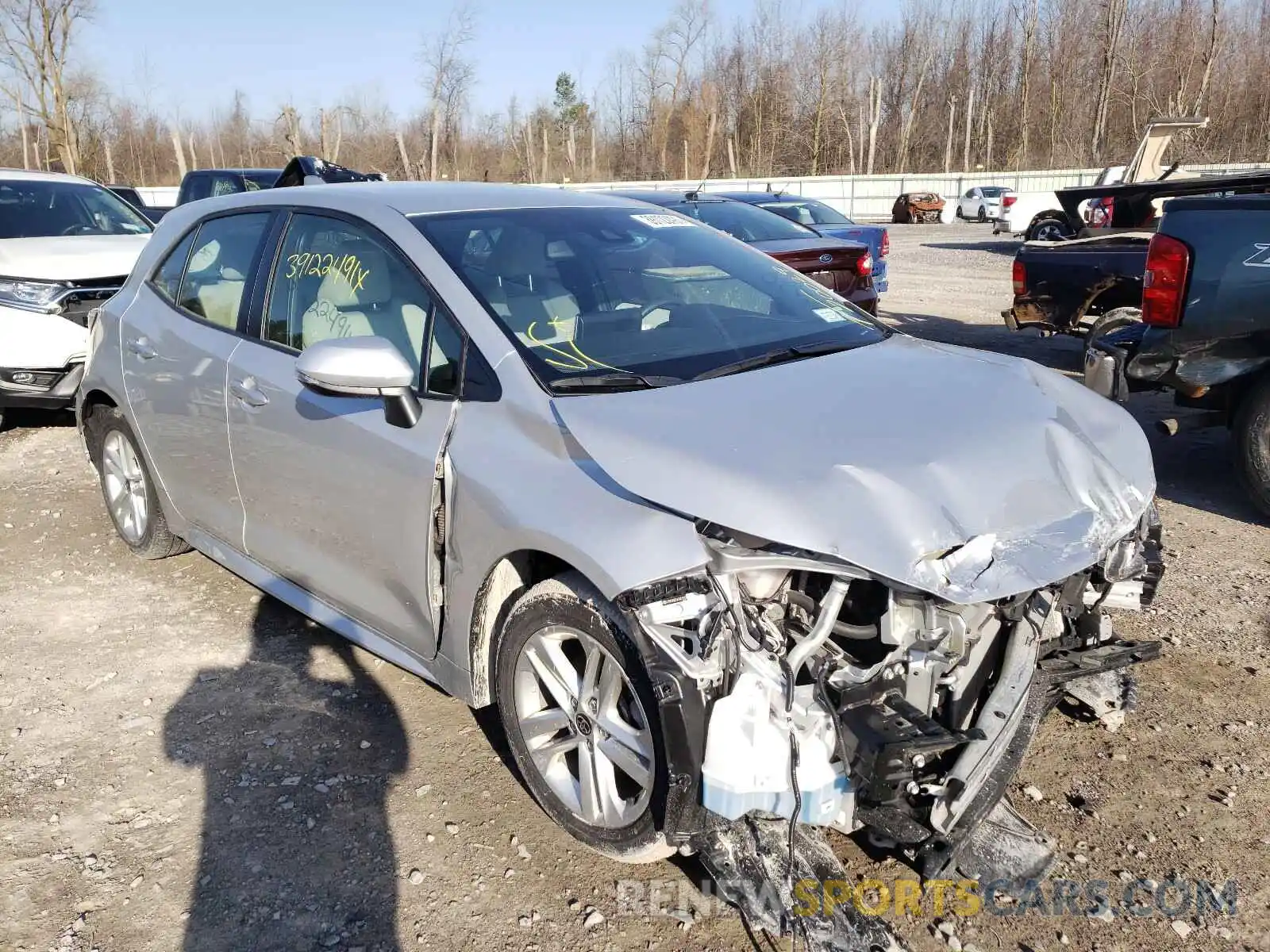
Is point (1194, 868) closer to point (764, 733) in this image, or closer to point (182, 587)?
point (764, 733)

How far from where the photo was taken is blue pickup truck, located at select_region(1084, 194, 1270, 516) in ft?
16.1

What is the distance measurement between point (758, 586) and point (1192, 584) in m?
2.86

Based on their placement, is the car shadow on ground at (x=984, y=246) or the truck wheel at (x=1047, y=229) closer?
the truck wheel at (x=1047, y=229)

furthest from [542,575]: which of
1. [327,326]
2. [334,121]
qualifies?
[334,121]

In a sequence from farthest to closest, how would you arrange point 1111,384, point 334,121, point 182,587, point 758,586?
point 334,121
point 182,587
point 1111,384
point 758,586

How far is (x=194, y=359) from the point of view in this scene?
12.9ft

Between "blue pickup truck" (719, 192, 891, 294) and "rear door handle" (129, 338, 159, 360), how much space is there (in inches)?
315

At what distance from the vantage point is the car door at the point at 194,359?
3.83 meters

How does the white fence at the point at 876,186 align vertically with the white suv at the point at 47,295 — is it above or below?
above

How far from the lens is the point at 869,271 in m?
9.47

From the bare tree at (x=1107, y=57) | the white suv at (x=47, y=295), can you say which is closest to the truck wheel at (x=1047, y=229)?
the white suv at (x=47, y=295)

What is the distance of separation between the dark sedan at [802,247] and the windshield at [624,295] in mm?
5147

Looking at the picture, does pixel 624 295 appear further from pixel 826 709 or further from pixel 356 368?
pixel 826 709

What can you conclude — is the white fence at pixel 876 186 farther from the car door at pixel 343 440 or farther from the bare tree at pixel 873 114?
the car door at pixel 343 440
